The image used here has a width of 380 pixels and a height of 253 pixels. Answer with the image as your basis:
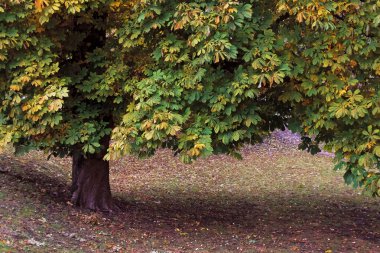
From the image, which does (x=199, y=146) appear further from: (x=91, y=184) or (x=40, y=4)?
(x=91, y=184)

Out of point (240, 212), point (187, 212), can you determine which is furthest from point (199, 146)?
point (240, 212)

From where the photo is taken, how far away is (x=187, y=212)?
986cm

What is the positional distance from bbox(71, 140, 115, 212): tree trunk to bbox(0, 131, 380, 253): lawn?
26cm

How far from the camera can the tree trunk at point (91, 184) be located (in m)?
8.77

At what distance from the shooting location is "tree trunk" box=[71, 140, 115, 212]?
8766 millimetres

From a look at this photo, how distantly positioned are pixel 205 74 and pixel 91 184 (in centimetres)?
362

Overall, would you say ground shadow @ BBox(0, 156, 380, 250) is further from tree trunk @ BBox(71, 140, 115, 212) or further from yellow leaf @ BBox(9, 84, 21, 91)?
yellow leaf @ BBox(9, 84, 21, 91)

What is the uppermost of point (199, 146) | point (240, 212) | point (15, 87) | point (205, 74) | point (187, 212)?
point (205, 74)

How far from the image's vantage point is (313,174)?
15.5 meters

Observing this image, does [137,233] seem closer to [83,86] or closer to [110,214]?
[110,214]

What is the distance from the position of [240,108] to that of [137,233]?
2.81 metres

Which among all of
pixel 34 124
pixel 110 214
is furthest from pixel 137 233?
pixel 34 124

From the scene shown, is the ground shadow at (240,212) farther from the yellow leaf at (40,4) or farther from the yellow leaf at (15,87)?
the yellow leaf at (40,4)

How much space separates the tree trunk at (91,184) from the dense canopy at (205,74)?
1.62 m
